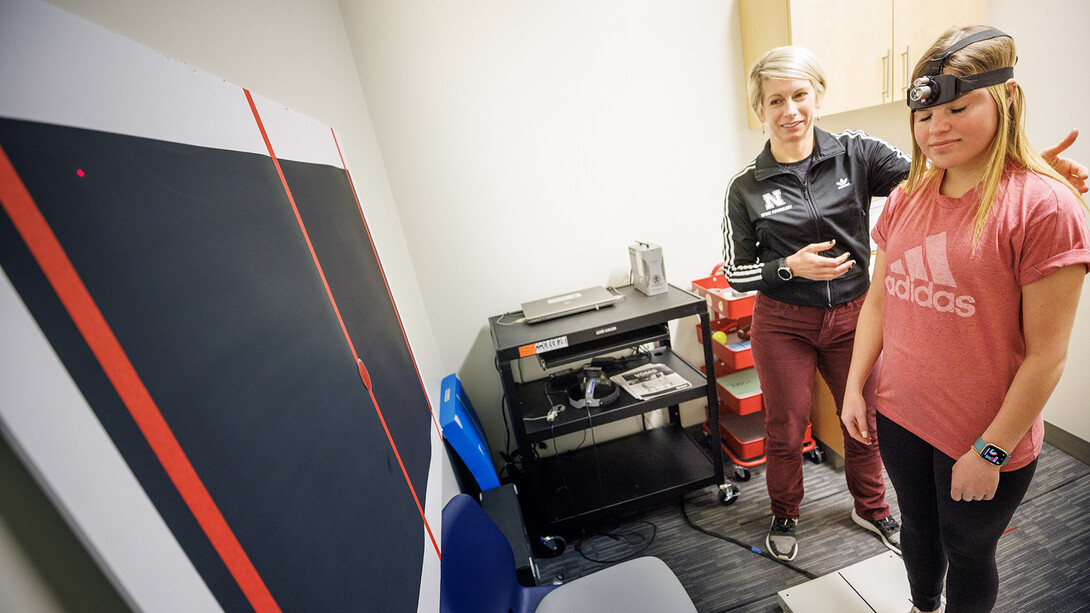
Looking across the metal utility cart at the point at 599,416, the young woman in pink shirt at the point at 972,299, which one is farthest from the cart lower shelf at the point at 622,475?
the young woman in pink shirt at the point at 972,299

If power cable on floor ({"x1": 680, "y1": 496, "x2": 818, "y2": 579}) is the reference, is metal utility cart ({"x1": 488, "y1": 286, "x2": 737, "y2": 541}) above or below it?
above

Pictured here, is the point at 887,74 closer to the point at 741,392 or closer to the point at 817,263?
the point at 817,263

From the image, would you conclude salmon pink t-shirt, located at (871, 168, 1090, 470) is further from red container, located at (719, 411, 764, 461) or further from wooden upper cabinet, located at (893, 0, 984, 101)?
wooden upper cabinet, located at (893, 0, 984, 101)

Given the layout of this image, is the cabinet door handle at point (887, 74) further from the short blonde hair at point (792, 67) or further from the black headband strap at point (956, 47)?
the black headband strap at point (956, 47)

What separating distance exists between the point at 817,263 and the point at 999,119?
0.53 meters

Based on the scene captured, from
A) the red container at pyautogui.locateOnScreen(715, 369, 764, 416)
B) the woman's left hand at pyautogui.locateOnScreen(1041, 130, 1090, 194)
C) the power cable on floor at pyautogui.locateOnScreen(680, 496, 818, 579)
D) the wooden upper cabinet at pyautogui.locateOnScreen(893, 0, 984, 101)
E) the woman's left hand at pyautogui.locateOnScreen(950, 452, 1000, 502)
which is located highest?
the wooden upper cabinet at pyautogui.locateOnScreen(893, 0, 984, 101)

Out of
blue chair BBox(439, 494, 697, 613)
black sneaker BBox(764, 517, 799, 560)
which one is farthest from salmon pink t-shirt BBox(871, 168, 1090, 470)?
black sneaker BBox(764, 517, 799, 560)

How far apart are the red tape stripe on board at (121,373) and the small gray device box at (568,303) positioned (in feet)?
5.17

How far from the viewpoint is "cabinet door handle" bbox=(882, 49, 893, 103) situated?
189 cm

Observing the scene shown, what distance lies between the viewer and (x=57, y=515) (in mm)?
297

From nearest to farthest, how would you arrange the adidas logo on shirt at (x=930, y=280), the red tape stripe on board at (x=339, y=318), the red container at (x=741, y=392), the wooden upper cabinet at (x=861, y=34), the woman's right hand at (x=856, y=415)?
the red tape stripe on board at (x=339, y=318)
the adidas logo on shirt at (x=930, y=280)
the woman's right hand at (x=856, y=415)
the wooden upper cabinet at (x=861, y=34)
the red container at (x=741, y=392)

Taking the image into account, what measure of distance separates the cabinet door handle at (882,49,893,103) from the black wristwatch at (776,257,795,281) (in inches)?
46.4

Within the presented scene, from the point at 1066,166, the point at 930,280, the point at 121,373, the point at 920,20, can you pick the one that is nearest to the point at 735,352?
the point at 930,280

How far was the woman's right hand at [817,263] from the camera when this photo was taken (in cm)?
131
